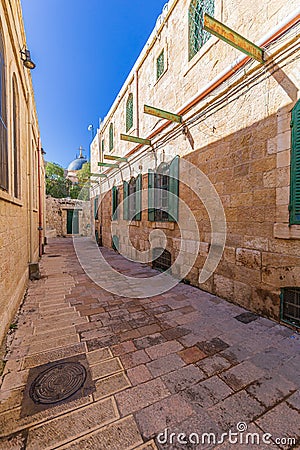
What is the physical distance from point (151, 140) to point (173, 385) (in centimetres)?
605

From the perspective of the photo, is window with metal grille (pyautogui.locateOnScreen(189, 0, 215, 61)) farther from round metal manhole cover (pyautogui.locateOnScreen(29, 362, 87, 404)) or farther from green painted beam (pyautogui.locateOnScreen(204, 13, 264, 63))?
round metal manhole cover (pyautogui.locateOnScreen(29, 362, 87, 404))

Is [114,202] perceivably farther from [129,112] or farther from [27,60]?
[27,60]

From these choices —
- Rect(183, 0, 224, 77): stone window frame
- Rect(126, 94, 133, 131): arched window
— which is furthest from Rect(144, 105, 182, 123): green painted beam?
Rect(126, 94, 133, 131): arched window

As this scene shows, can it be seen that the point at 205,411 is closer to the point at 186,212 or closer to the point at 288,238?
the point at 288,238

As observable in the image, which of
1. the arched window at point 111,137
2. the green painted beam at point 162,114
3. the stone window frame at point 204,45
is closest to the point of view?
the stone window frame at point 204,45

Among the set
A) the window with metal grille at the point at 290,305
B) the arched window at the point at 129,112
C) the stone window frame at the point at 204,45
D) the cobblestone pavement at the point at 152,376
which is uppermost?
the arched window at the point at 129,112

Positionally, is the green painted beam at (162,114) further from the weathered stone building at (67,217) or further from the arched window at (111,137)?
the weathered stone building at (67,217)

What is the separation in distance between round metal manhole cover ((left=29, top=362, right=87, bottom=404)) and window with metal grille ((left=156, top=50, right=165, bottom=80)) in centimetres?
700

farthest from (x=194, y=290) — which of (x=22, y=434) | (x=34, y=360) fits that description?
(x=22, y=434)

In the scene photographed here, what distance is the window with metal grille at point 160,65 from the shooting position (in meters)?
5.89

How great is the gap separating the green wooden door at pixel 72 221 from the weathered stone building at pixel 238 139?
1293 cm

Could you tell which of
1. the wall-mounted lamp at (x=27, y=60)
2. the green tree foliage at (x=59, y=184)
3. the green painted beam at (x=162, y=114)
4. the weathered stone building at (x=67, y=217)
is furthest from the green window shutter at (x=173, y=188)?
the green tree foliage at (x=59, y=184)

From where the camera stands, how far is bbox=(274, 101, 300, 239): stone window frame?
9.42 feet

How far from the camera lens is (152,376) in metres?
1.93
